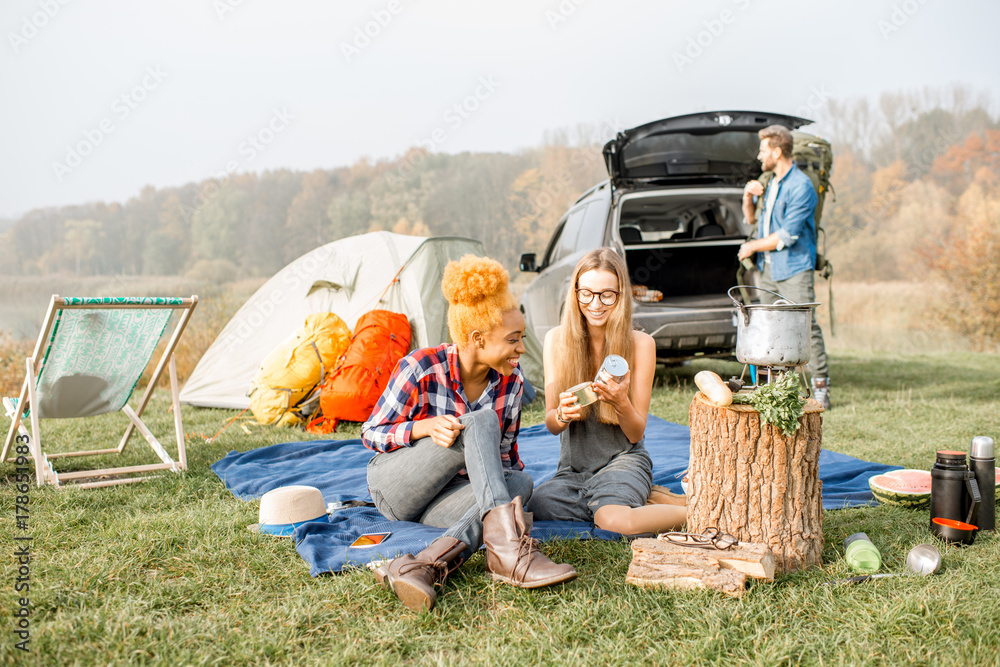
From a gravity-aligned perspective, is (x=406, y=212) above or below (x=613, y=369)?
above

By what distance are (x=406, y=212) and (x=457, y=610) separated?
19.5 metres

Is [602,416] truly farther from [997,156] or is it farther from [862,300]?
[997,156]

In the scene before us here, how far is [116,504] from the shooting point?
291 cm

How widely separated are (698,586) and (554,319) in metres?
3.86

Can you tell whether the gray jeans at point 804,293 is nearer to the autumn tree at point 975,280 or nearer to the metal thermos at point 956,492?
the metal thermos at point 956,492

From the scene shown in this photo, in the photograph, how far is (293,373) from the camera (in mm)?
4832

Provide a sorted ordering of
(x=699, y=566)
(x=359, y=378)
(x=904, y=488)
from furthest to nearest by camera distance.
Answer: (x=359, y=378), (x=904, y=488), (x=699, y=566)

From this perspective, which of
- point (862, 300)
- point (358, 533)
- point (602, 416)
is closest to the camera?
point (358, 533)

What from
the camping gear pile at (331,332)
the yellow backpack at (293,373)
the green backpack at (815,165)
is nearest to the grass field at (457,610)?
the camping gear pile at (331,332)

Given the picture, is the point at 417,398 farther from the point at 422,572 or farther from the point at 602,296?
the point at 602,296

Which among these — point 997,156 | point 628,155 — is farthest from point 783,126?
point 997,156

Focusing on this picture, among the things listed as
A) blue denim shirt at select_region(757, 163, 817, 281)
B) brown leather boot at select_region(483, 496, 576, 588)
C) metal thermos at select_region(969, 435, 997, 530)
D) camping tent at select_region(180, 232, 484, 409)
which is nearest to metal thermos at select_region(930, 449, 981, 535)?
metal thermos at select_region(969, 435, 997, 530)

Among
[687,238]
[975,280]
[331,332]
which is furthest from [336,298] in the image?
[975,280]

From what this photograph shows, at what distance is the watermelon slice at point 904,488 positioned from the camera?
8.73ft
